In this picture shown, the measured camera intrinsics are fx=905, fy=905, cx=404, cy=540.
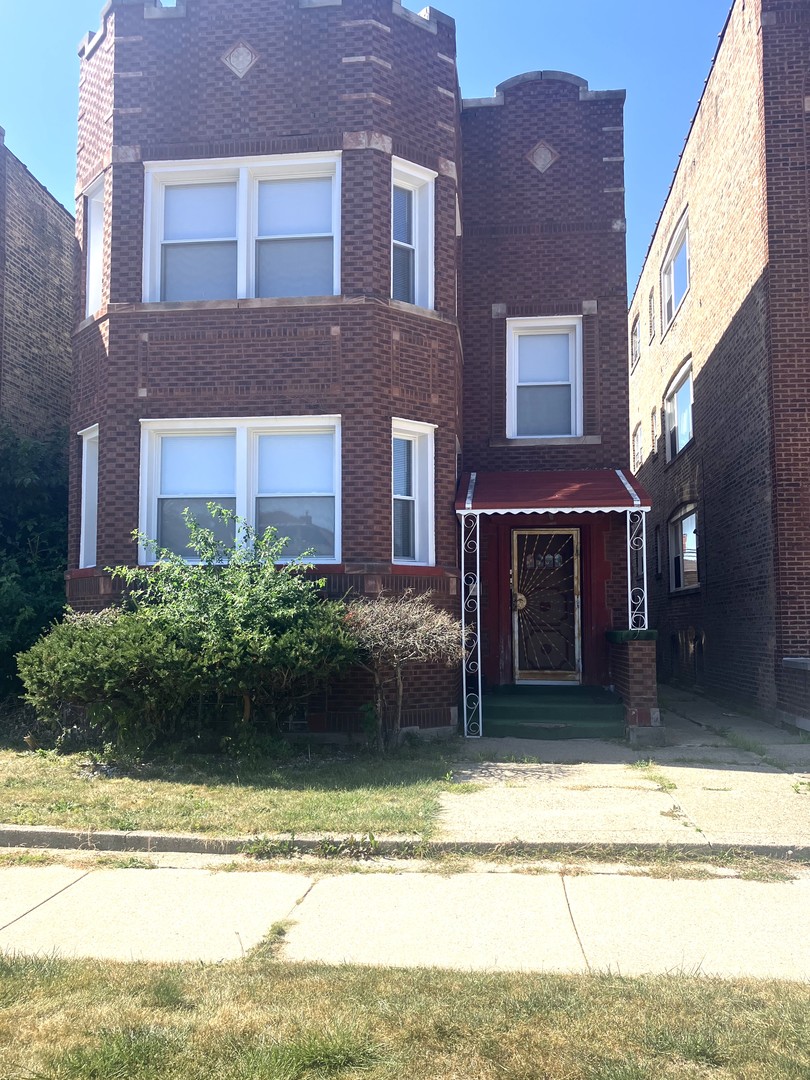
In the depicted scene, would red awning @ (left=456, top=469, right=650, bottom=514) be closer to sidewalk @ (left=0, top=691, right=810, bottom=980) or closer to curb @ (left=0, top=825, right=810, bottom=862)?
sidewalk @ (left=0, top=691, right=810, bottom=980)

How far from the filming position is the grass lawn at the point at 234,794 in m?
6.51

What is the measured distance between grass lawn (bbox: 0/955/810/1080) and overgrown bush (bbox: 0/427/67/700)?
8.46 metres

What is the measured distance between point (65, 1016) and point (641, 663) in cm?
791

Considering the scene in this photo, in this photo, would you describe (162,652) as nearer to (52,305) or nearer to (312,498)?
(312,498)

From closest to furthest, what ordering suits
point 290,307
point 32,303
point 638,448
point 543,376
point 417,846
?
point 417,846 → point 290,307 → point 543,376 → point 32,303 → point 638,448

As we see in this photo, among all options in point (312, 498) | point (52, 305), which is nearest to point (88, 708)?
point (312, 498)

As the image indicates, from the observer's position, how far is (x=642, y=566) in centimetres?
1163

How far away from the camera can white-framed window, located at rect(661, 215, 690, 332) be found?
1825 centimetres

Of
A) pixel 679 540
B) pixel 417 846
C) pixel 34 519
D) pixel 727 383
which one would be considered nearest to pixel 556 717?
pixel 417 846

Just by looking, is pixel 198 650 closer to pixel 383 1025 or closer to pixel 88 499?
pixel 88 499

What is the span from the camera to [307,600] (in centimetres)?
930

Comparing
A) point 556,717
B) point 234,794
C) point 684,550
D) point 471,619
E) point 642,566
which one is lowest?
point 234,794

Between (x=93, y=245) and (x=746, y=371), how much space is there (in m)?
9.27

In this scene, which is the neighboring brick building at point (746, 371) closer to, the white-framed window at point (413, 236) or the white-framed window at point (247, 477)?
the white-framed window at point (413, 236)
